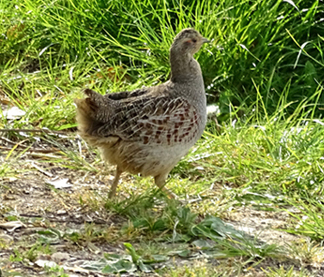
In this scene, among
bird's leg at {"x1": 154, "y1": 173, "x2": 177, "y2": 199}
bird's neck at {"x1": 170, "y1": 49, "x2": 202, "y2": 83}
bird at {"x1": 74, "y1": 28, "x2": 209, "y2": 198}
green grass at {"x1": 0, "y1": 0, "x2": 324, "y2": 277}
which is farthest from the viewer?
bird's neck at {"x1": 170, "y1": 49, "x2": 202, "y2": 83}

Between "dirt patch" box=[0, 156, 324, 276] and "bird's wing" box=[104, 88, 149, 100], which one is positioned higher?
"bird's wing" box=[104, 88, 149, 100]

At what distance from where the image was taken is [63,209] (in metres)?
4.00

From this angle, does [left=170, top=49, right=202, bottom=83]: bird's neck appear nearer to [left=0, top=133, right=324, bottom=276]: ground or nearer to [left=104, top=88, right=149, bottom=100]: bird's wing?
[left=104, top=88, right=149, bottom=100]: bird's wing

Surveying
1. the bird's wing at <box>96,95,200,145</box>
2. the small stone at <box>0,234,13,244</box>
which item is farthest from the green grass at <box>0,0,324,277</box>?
the bird's wing at <box>96,95,200,145</box>

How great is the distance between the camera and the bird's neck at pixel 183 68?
14.3 ft

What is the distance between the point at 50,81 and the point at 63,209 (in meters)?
2.00

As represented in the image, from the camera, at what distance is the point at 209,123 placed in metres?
5.43

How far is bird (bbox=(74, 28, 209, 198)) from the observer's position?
3988 millimetres

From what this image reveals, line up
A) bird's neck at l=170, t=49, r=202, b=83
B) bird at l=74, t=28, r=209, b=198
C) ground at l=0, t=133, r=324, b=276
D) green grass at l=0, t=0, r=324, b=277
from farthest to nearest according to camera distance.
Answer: bird's neck at l=170, t=49, r=202, b=83 → bird at l=74, t=28, r=209, b=198 → green grass at l=0, t=0, r=324, b=277 → ground at l=0, t=133, r=324, b=276

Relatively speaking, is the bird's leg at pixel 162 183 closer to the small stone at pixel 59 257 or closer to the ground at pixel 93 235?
the ground at pixel 93 235

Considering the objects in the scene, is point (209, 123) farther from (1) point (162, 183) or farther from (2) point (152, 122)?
(2) point (152, 122)

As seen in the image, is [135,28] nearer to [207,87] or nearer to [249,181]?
[207,87]

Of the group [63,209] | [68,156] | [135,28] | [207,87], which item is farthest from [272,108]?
[63,209]

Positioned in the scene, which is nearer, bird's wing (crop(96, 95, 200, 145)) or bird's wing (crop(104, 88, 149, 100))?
bird's wing (crop(96, 95, 200, 145))
